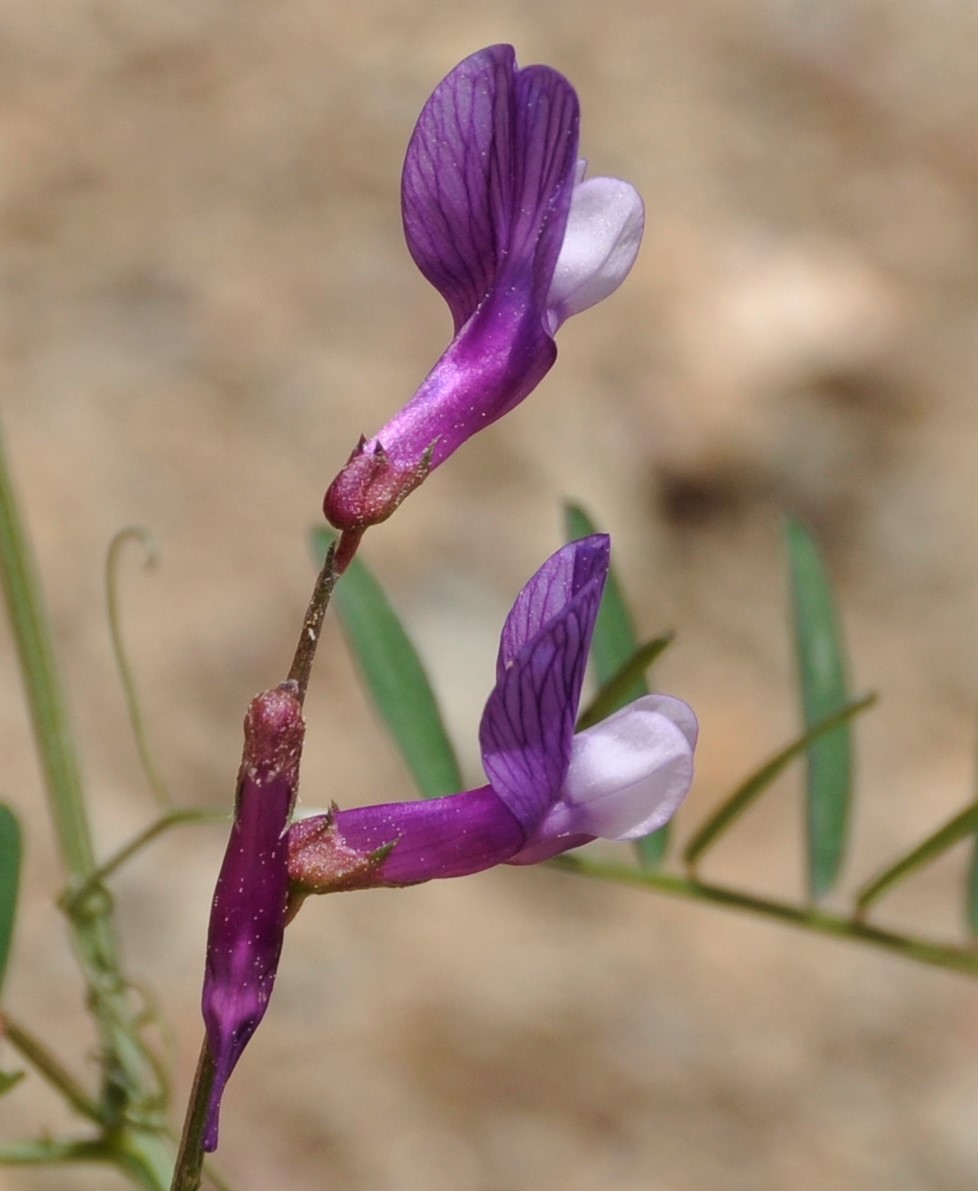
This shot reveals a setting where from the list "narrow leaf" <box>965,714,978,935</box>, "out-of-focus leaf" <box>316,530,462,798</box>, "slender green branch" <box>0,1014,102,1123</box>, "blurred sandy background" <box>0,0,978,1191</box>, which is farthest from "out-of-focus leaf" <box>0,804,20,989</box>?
"blurred sandy background" <box>0,0,978,1191</box>

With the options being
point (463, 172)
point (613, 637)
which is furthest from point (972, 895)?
point (463, 172)

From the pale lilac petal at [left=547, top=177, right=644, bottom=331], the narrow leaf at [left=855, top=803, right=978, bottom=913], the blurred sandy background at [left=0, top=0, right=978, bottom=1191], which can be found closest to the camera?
the pale lilac petal at [left=547, top=177, right=644, bottom=331]

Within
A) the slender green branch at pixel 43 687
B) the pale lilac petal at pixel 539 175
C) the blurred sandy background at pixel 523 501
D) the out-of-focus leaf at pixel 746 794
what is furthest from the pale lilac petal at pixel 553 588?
the blurred sandy background at pixel 523 501

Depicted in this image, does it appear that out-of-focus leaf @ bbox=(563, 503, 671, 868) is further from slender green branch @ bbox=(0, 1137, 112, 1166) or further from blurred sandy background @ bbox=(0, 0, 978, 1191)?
blurred sandy background @ bbox=(0, 0, 978, 1191)

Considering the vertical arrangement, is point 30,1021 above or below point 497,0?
below

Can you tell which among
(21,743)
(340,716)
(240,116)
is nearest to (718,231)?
(240,116)

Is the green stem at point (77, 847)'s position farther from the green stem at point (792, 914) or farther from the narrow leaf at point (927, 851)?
the narrow leaf at point (927, 851)

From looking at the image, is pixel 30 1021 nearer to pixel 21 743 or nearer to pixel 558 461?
pixel 21 743
